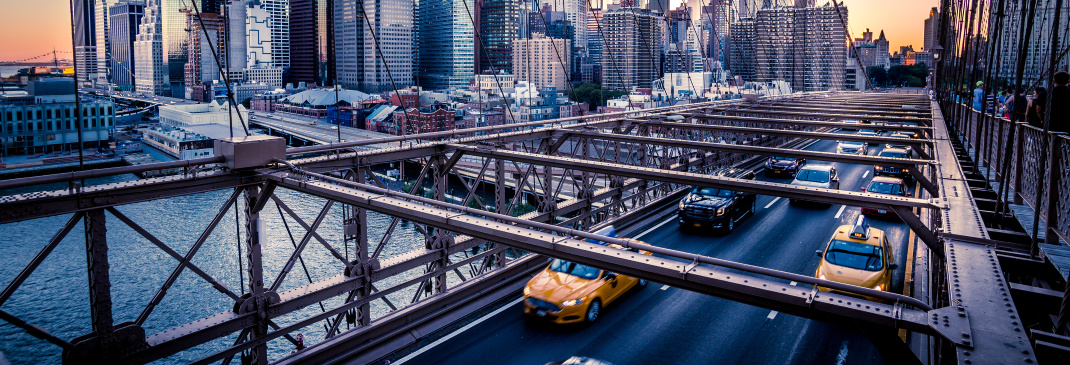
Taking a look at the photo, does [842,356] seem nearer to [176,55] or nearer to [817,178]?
[817,178]

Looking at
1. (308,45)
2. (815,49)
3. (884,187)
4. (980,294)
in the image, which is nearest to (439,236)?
(980,294)

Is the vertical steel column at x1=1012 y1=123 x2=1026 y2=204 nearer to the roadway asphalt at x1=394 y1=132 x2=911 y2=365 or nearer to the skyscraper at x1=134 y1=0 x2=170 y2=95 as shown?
the roadway asphalt at x1=394 y1=132 x2=911 y2=365

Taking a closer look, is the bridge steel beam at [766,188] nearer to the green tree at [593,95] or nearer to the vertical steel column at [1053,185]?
the vertical steel column at [1053,185]

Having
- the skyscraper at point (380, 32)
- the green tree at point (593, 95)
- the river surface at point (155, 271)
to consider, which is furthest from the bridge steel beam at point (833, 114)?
the green tree at point (593, 95)

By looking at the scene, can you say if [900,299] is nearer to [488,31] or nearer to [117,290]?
[117,290]

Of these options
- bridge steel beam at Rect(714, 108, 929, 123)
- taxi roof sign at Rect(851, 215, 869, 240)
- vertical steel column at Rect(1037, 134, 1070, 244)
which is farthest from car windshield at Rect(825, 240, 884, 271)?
bridge steel beam at Rect(714, 108, 929, 123)
